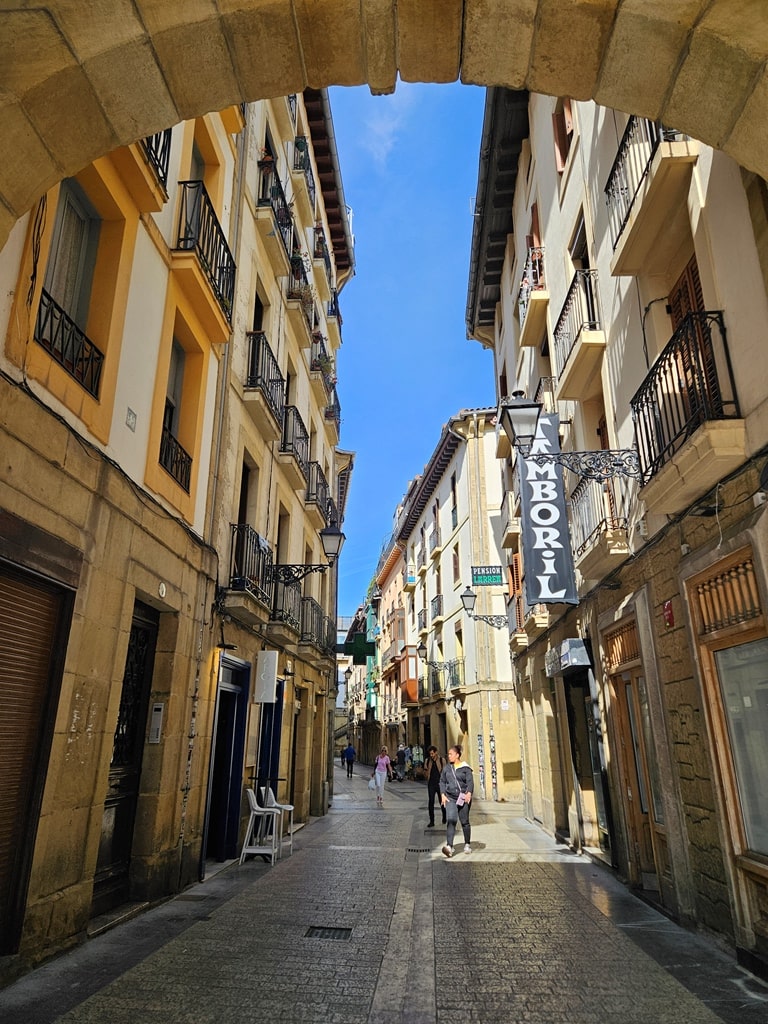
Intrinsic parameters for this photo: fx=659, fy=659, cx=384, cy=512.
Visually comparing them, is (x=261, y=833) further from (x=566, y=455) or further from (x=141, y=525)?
(x=566, y=455)

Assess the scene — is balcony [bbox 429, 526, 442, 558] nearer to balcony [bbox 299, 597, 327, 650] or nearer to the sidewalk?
balcony [bbox 299, 597, 327, 650]

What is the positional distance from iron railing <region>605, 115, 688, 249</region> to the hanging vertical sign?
2693 millimetres

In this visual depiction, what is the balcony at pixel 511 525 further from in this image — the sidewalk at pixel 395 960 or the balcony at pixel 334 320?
the sidewalk at pixel 395 960

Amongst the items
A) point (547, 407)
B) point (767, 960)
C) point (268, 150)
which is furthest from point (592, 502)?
point (268, 150)

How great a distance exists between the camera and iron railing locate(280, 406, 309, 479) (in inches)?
506

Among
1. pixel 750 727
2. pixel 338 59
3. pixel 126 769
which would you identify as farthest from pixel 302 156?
pixel 750 727

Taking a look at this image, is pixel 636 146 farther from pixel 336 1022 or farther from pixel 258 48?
pixel 336 1022

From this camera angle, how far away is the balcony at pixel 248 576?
29.6ft

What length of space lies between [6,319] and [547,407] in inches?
379

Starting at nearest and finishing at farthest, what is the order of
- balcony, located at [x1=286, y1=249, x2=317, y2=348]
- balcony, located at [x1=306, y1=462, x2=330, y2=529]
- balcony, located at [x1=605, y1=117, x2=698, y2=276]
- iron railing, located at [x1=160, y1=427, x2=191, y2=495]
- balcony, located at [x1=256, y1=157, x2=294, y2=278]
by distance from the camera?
balcony, located at [x1=605, y1=117, x2=698, y2=276]
iron railing, located at [x1=160, y1=427, x2=191, y2=495]
balcony, located at [x1=256, y1=157, x2=294, y2=278]
balcony, located at [x1=286, y1=249, x2=317, y2=348]
balcony, located at [x1=306, y1=462, x2=330, y2=529]

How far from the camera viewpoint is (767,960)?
14.9 feet

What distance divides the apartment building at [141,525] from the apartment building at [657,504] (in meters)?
4.09

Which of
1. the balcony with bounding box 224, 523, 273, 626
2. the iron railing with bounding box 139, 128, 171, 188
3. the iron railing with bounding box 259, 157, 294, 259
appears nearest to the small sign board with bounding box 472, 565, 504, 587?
the balcony with bounding box 224, 523, 273, 626

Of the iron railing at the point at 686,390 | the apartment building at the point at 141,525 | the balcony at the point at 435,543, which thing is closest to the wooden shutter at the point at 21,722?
the apartment building at the point at 141,525
